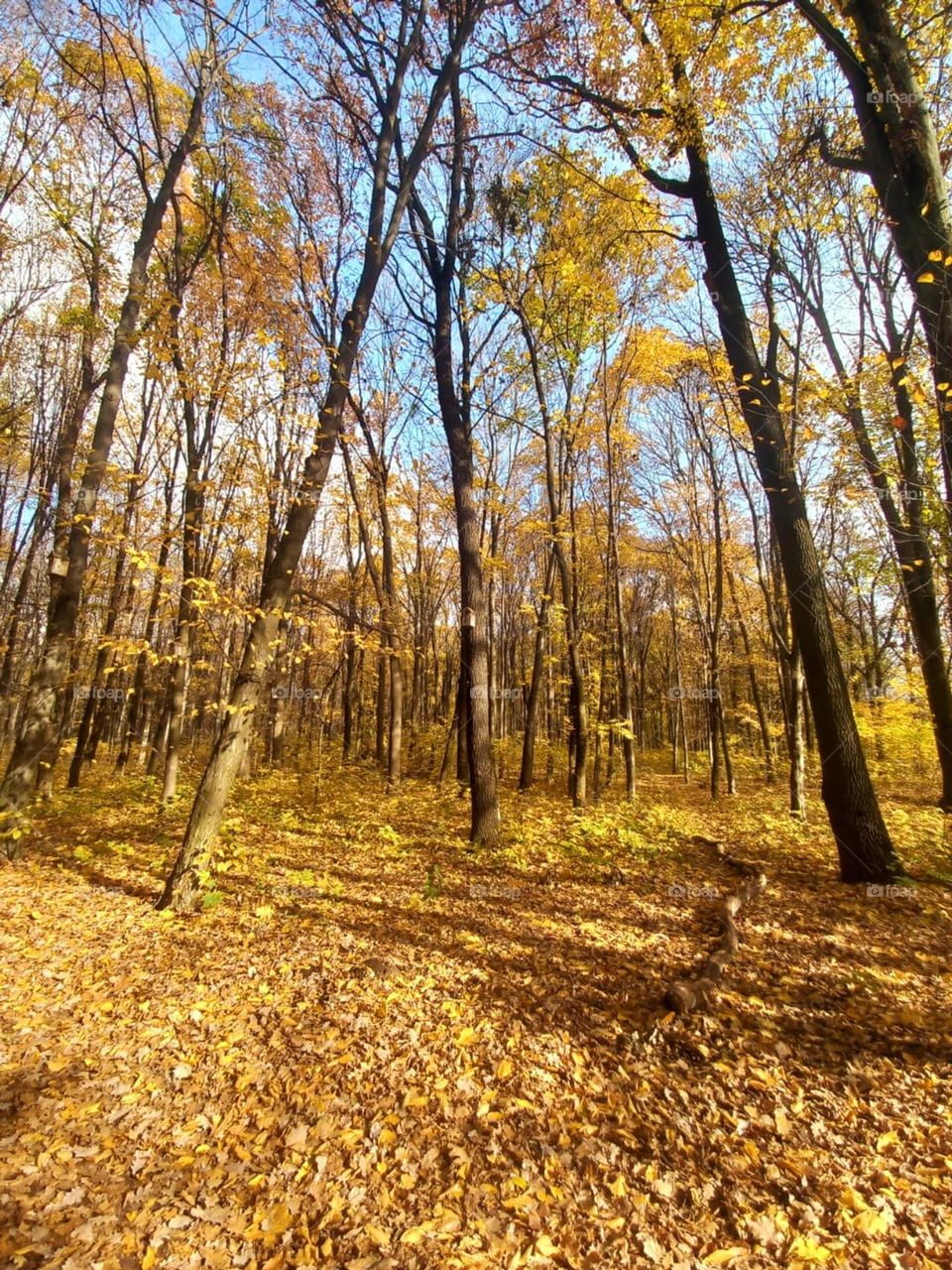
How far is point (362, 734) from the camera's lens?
1008 inches

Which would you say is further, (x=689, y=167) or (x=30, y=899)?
(x=689, y=167)

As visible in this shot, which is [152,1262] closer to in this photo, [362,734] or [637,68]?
[637,68]

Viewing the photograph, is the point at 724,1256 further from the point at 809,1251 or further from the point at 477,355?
the point at 477,355

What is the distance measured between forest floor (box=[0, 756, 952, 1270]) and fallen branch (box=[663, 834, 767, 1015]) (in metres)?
0.14

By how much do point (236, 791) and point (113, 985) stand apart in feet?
24.4

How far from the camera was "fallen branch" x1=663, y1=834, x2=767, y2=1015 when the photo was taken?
405cm

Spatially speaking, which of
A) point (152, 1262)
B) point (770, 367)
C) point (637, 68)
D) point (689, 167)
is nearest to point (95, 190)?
point (637, 68)

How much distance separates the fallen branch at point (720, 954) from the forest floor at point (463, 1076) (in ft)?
0.46
